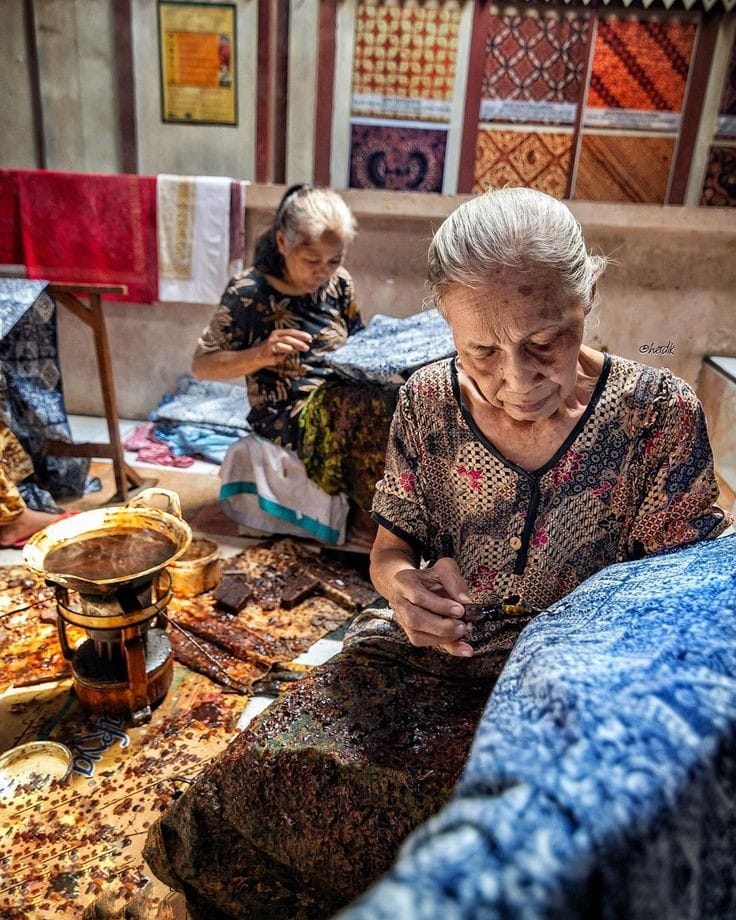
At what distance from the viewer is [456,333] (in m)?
1.42

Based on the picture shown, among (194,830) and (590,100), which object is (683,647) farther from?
(590,100)

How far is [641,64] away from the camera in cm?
489

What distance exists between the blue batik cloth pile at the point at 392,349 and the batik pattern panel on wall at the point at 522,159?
2.10 meters

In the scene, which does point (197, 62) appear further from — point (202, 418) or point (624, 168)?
point (624, 168)

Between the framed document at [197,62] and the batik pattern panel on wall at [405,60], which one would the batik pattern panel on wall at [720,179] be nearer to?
the batik pattern panel on wall at [405,60]

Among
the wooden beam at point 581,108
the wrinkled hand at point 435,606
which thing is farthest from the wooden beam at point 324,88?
the wrinkled hand at point 435,606

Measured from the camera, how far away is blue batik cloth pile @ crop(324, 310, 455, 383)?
3059 millimetres

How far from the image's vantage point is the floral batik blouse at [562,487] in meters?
1.50

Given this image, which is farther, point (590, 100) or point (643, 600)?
point (590, 100)

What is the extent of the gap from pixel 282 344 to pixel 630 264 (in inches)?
113

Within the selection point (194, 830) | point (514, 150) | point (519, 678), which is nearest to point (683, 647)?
point (519, 678)

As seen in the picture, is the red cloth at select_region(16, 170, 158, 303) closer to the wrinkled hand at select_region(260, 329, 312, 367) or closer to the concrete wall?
the concrete wall

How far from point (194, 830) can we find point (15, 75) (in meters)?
5.55

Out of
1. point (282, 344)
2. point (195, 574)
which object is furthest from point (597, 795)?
point (282, 344)
